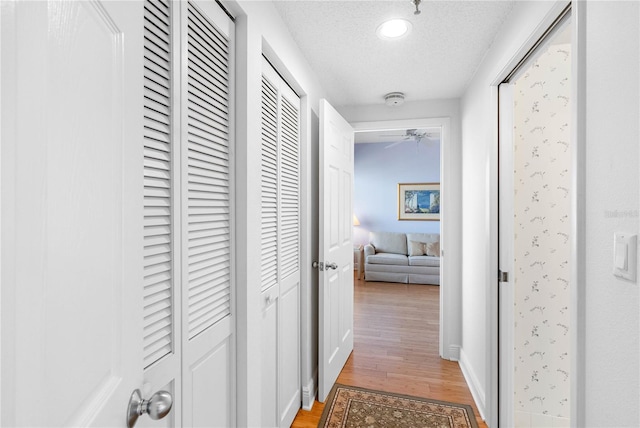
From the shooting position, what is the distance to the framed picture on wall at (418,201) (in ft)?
21.3

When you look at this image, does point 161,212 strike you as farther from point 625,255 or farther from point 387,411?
point 387,411

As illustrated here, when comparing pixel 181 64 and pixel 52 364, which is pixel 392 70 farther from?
pixel 52 364

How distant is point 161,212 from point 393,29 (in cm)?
157

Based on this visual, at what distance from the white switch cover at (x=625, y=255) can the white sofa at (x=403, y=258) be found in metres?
5.03

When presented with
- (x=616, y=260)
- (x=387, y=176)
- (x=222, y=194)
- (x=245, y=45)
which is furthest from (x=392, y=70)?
(x=387, y=176)

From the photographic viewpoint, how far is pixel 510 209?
1948 millimetres

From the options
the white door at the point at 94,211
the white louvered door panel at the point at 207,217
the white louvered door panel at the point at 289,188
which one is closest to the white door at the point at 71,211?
the white door at the point at 94,211

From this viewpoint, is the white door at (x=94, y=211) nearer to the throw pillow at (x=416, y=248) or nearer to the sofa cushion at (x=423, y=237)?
the throw pillow at (x=416, y=248)

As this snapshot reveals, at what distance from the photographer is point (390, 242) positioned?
6.31m

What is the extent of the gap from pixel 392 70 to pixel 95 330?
7.89ft

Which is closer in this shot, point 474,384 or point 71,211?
point 71,211

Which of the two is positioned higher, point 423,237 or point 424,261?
point 423,237

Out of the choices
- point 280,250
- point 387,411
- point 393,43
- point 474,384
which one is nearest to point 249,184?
point 280,250

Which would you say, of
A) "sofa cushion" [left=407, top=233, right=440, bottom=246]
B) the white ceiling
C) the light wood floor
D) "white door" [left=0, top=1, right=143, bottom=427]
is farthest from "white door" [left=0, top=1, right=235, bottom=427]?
"sofa cushion" [left=407, top=233, right=440, bottom=246]
